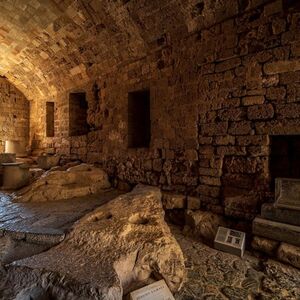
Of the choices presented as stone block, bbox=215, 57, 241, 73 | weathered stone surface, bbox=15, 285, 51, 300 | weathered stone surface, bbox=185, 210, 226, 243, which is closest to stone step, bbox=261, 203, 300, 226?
weathered stone surface, bbox=185, 210, 226, 243

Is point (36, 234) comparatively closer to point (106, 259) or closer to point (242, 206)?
point (106, 259)

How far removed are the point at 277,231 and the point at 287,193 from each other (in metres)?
0.50

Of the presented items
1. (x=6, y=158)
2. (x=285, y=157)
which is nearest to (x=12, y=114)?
(x=6, y=158)

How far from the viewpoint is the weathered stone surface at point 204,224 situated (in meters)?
3.45

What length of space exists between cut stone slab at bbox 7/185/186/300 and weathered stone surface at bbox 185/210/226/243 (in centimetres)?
91

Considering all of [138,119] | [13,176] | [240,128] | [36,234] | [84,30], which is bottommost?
[36,234]

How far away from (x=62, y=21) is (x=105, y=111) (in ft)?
6.80

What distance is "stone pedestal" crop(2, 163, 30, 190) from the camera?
16.4 feet

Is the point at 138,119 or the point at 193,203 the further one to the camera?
the point at 138,119

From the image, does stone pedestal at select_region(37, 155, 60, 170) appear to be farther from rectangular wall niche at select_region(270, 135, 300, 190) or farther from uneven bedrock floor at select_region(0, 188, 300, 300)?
rectangular wall niche at select_region(270, 135, 300, 190)

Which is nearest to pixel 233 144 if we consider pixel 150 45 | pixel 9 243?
pixel 150 45

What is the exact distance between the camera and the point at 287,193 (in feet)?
9.68

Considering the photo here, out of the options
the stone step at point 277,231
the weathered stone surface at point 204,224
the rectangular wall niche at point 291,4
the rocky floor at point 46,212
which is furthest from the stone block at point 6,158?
the rectangular wall niche at point 291,4

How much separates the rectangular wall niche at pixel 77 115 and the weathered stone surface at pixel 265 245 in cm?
555
